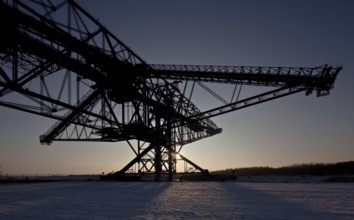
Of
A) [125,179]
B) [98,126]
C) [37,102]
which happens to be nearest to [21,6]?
[37,102]

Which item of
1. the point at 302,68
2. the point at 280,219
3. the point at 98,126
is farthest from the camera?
the point at 98,126

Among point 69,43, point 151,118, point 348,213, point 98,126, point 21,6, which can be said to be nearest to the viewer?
point 348,213

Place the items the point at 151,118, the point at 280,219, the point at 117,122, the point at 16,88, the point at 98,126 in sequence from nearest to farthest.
→ the point at 280,219 → the point at 16,88 → the point at 117,122 → the point at 98,126 → the point at 151,118

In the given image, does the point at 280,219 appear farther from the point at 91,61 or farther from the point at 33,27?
the point at 91,61

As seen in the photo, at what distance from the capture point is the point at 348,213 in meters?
9.54

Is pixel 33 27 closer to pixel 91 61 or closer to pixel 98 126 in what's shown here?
pixel 91 61

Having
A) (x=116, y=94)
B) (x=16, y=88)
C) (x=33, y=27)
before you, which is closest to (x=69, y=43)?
(x=33, y=27)

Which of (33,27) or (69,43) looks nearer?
(33,27)

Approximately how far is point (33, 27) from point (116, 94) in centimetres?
A: 1221

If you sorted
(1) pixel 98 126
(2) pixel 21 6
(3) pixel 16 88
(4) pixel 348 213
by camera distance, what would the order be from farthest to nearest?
1. (1) pixel 98 126
2. (3) pixel 16 88
3. (2) pixel 21 6
4. (4) pixel 348 213

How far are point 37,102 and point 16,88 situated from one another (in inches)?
121

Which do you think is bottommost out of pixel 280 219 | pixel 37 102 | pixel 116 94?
pixel 280 219

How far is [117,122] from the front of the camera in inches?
1189

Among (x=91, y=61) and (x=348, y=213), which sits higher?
(x=91, y=61)
